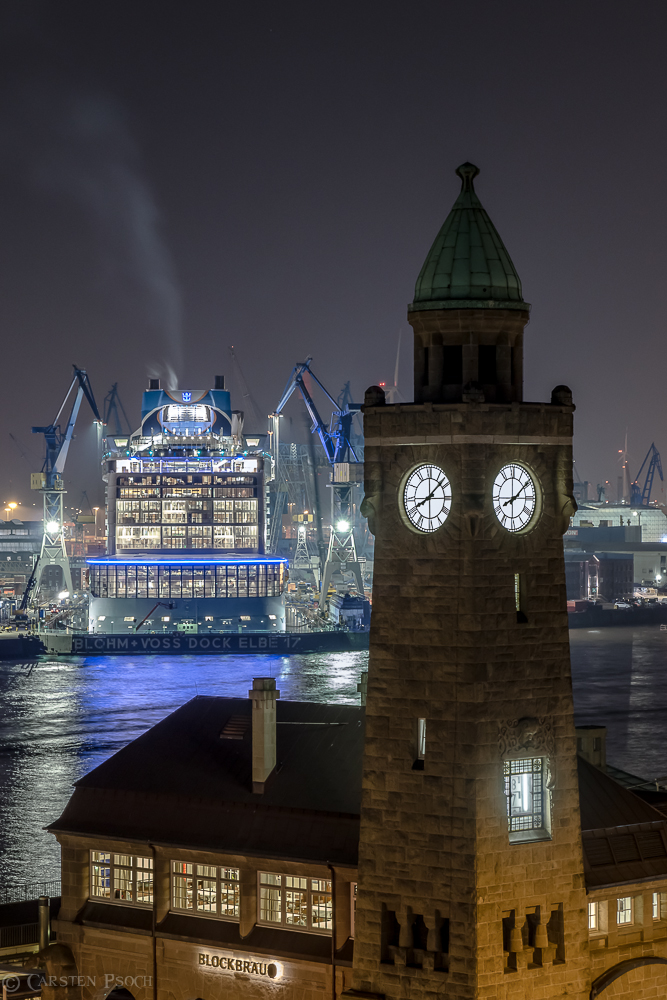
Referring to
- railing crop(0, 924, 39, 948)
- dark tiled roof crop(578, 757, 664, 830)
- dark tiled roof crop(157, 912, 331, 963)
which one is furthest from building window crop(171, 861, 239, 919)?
dark tiled roof crop(578, 757, 664, 830)

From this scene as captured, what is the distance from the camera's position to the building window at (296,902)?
23969 millimetres

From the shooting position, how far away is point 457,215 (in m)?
21.1

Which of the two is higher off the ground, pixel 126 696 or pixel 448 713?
pixel 448 713

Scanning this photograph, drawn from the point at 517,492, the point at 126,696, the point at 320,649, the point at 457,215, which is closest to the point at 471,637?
the point at 517,492

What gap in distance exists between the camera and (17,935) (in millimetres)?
29500

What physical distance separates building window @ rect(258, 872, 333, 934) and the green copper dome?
37.5 ft

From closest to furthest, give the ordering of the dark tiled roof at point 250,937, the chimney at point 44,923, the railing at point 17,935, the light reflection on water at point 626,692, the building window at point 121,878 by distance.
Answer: the dark tiled roof at point 250,937, the building window at point 121,878, the chimney at point 44,923, the railing at point 17,935, the light reflection on water at point 626,692

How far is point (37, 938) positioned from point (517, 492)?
17.3 meters

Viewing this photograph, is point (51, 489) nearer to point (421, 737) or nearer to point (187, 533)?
point (187, 533)

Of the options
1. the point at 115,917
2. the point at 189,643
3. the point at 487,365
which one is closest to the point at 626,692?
the point at 189,643

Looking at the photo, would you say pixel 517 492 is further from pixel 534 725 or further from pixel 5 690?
pixel 5 690

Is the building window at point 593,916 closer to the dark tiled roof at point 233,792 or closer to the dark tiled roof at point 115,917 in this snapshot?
the dark tiled roof at point 233,792

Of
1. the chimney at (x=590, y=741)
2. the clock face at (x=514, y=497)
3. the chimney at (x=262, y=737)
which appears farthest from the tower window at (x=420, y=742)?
the chimney at (x=590, y=741)

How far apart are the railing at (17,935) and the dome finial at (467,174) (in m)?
20.1
